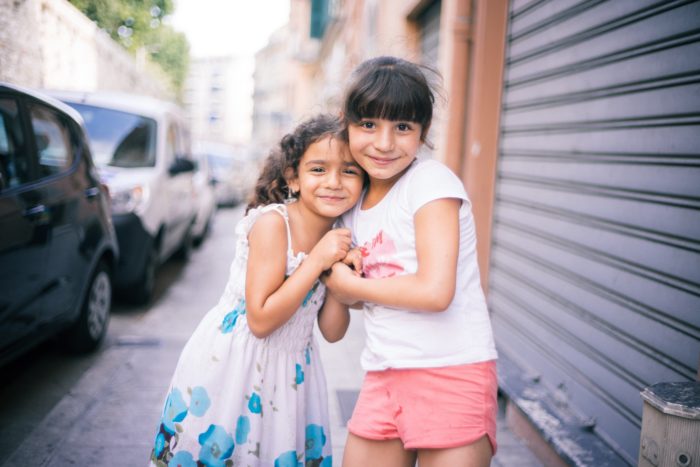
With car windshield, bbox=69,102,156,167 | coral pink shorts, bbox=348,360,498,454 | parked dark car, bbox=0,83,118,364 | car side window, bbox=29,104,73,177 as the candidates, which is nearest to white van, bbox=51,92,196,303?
car windshield, bbox=69,102,156,167

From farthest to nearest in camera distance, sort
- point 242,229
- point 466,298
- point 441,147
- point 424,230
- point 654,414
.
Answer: point 441,147 → point 242,229 → point 466,298 → point 424,230 → point 654,414

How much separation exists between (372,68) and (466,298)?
761mm

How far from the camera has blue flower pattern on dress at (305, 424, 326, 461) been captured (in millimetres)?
2201

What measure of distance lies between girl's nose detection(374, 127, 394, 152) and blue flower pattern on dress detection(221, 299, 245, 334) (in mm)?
770

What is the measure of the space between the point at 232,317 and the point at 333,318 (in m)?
0.36

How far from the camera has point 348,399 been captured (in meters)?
4.01

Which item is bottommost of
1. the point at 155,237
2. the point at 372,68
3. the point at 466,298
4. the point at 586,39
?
the point at 155,237

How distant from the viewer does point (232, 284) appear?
7.04ft

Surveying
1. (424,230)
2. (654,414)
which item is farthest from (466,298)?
(654,414)

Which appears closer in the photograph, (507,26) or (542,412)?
(542,412)

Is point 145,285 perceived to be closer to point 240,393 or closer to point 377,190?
point 240,393

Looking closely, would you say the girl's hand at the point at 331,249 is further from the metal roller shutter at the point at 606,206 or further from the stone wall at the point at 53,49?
the stone wall at the point at 53,49

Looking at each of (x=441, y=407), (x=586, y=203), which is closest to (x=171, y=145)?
(x=586, y=203)

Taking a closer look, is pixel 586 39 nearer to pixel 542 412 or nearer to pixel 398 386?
pixel 542 412
